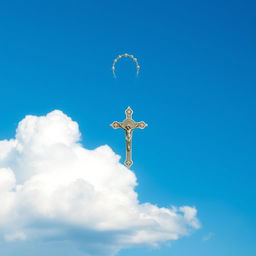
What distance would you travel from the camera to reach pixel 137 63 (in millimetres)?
25234

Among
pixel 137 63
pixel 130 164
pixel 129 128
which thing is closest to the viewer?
pixel 137 63

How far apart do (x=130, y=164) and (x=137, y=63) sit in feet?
27.4

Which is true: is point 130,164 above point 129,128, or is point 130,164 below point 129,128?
below

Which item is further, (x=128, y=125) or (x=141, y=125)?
(x=141, y=125)

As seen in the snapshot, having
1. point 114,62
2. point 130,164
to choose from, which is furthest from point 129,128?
point 114,62

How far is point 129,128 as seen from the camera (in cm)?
3023

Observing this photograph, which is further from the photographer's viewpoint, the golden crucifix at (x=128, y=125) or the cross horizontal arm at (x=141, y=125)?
the cross horizontal arm at (x=141, y=125)

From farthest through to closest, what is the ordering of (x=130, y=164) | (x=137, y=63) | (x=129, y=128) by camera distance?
(x=129, y=128)
(x=130, y=164)
(x=137, y=63)

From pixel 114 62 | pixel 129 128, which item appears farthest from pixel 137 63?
pixel 129 128

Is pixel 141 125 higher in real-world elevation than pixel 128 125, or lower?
higher

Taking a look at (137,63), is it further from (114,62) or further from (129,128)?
(129,128)

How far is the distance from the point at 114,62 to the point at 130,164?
849 cm

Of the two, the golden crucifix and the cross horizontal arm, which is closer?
the golden crucifix

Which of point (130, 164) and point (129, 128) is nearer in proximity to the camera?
point (130, 164)
